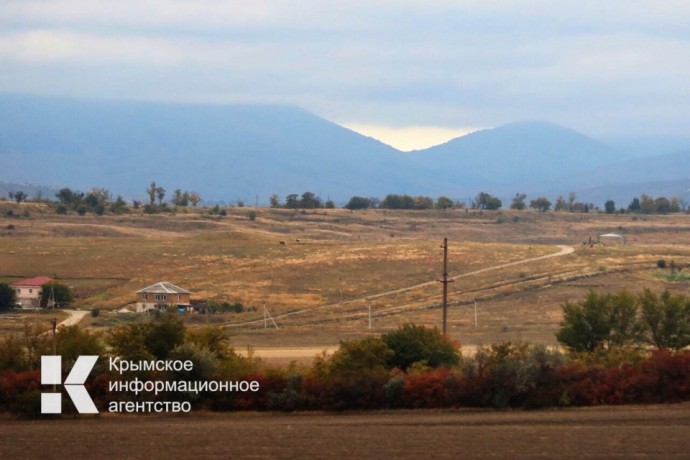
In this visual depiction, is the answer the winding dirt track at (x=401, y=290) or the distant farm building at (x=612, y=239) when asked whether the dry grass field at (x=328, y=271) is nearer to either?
the winding dirt track at (x=401, y=290)

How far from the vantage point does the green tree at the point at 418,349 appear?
44594mm

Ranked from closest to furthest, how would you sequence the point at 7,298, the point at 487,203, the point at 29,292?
the point at 7,298 < the point at 29,292 < the point at 487,203

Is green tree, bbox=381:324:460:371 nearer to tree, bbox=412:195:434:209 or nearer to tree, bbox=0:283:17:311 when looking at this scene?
tree, bbox=0:283:17:311

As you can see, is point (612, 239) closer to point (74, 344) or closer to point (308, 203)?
point (308, 203)

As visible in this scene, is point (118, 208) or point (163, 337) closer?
point (163, 337)

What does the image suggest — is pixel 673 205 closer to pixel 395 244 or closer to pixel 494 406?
pixel 395 244

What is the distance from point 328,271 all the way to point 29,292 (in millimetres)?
25420

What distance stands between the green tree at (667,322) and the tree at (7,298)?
140ft

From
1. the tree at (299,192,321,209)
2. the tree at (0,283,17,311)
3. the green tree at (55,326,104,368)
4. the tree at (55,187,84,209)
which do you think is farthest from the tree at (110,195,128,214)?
the green tree at (55,326,104,368)

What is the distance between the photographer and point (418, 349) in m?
44.7

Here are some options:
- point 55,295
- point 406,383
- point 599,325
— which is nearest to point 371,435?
point 406,383

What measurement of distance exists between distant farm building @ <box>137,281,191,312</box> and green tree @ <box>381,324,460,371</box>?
33.3 m

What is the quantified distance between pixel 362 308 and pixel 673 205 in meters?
107

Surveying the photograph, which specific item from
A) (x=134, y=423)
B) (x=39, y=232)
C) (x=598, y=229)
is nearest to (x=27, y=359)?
(x=134, y=423)
